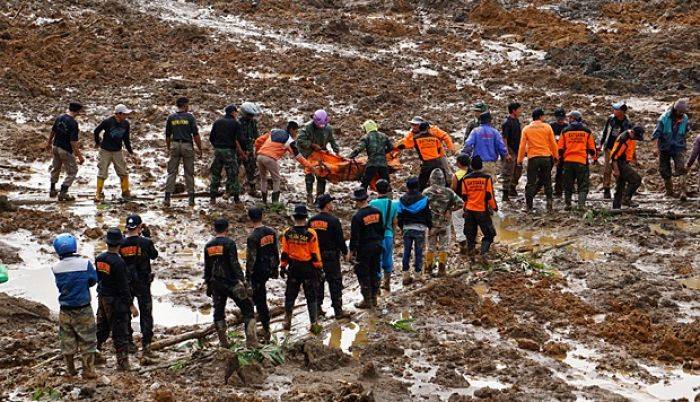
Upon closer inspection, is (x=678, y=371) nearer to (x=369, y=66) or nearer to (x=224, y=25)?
(x=369, y=66)

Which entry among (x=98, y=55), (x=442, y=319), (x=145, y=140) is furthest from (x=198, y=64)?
(x=442, y=319)

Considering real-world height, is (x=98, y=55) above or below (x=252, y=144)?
above

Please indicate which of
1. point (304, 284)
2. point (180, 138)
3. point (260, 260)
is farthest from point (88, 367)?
point (180, 138)

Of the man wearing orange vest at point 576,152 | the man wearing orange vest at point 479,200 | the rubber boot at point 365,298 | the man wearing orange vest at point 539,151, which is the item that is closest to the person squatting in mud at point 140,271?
the rubber boot at point 365,298

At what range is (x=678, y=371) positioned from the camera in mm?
8836

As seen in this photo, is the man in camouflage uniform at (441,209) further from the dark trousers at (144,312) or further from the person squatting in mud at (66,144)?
the person squatting in mud at (66,144)

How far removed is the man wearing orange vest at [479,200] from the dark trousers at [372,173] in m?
2.75

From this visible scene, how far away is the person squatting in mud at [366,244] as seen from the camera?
35.0ft

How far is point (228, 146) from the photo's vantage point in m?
14.9

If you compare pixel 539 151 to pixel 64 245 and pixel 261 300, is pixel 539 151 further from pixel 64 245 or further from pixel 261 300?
pixel 64 245

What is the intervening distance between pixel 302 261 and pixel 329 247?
1.66 ft

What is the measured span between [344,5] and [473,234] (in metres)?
25.9

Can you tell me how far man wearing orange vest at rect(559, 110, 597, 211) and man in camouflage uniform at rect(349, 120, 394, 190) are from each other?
9.67 ft

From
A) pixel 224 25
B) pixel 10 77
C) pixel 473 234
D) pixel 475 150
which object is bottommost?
pixel 473 234
